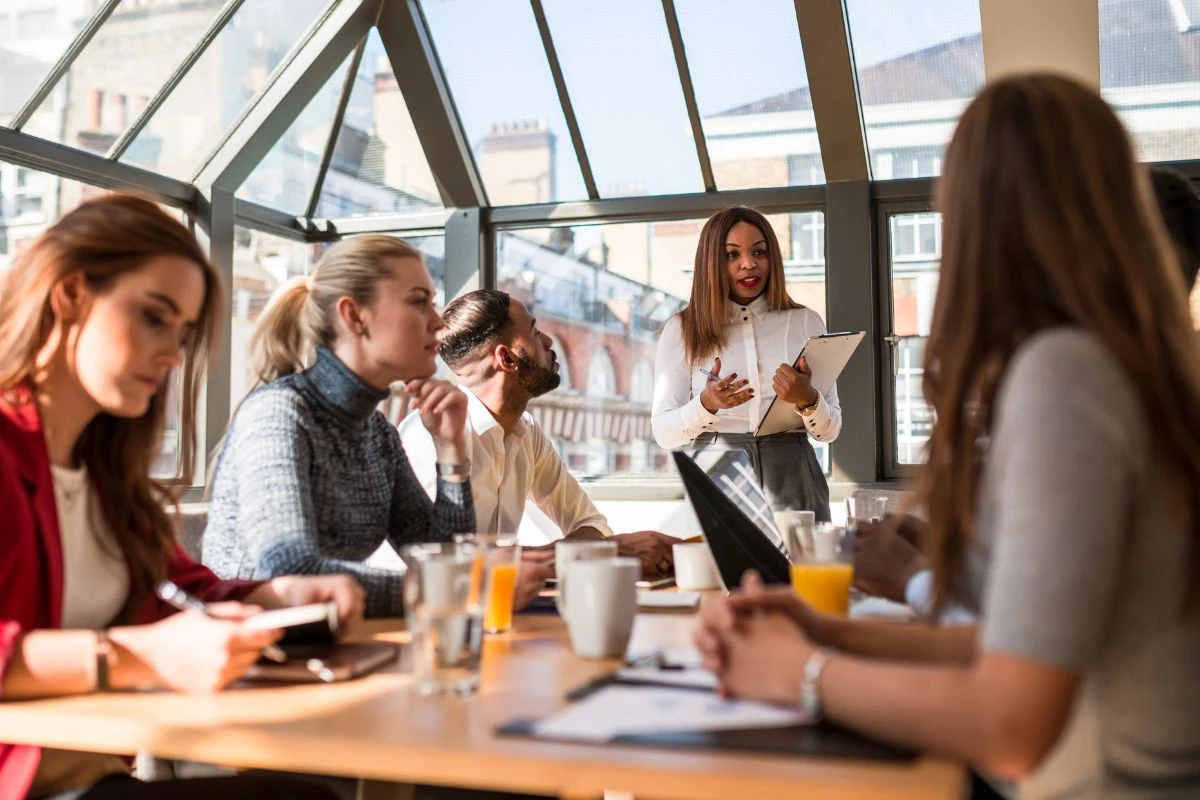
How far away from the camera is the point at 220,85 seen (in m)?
4.88

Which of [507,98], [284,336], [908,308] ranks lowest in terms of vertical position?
[284,336]

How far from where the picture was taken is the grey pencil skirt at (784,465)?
10.9ft

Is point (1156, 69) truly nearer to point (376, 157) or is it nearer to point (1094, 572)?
point (376, 157)

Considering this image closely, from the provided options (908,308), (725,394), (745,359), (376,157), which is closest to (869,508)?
(725,394)

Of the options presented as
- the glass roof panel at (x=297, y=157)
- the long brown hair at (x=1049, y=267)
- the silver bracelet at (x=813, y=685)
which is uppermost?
the glass roof panel at (x=297, y=157)

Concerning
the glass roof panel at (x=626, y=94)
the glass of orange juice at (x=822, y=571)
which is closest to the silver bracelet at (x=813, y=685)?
the glass of orange juice at (x=822, y=571)

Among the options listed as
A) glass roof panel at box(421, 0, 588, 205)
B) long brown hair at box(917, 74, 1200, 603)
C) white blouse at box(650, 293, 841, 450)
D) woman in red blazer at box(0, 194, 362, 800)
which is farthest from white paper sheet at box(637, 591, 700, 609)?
glass roof panel at box(421, 0, 588, 205)

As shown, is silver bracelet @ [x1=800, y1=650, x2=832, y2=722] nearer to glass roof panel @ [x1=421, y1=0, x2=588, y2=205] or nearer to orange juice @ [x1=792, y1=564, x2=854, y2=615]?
orange juice @ [x1=792, y1=564, x2=854, y2=615]

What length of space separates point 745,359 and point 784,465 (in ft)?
1.28

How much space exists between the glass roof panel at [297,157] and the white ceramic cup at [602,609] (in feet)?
14.7

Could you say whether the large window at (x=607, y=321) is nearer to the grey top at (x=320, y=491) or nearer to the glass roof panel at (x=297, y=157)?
the glass roof panel at (x=297, y=157)

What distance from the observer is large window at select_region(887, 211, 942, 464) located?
4.96 m

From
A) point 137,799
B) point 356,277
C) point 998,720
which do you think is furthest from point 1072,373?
point 356,277

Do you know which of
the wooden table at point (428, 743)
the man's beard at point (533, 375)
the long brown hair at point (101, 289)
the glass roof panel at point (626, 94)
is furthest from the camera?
the glass roof panel at point (626, 94)
